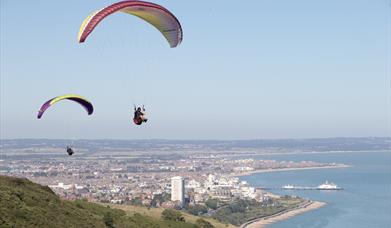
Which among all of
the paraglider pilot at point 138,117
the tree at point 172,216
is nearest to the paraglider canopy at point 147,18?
the paraglider pilot at point 138,117

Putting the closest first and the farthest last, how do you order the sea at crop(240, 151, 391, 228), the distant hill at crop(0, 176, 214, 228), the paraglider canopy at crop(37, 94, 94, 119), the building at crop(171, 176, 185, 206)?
the paraglider canopy at crop(37, 94, 94, 119), the distant hill at crop(0, 176, 214, 228), the sea at crop(240, 151, 391, 228), the building at crop(171, 176, 185, 206)

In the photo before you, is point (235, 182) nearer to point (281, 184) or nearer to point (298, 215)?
point (281, 184)

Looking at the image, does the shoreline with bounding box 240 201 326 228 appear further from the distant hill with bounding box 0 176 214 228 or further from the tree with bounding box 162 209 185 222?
the distant hill with bounding box 0 176 214 228

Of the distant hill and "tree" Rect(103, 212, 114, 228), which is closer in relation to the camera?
the distant hill

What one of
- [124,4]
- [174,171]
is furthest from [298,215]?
[174,171]

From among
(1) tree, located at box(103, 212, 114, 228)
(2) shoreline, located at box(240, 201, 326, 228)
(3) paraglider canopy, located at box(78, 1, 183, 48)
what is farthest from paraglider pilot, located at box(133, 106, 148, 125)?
(2) shoreline, located at box(240, 201, 326, 228)

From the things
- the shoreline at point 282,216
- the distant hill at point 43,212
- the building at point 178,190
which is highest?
the distant hill at point 43,212

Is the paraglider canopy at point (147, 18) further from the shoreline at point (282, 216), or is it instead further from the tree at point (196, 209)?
the tree at point (196, 209)
